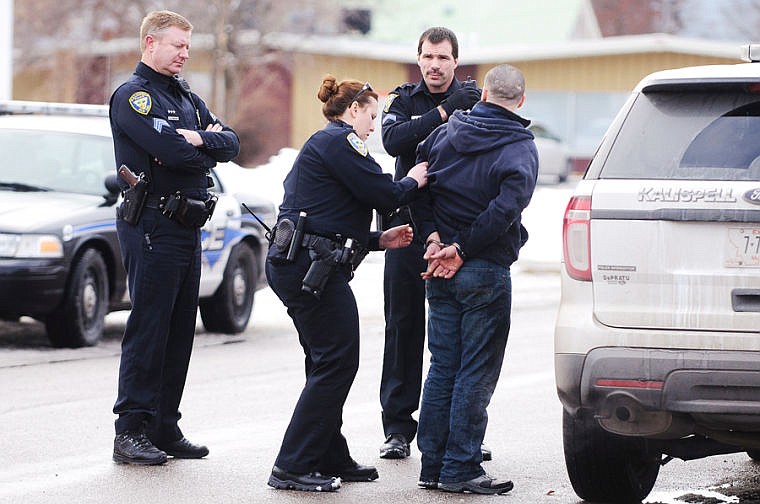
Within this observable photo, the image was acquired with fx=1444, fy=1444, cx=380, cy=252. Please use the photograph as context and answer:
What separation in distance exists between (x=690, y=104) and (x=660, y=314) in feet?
2.69

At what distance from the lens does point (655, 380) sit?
5.26 meters

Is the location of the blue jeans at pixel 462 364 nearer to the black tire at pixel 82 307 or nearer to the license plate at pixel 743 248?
the license plate at pixel 743 248

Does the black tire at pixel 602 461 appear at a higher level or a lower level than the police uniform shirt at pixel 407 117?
lower

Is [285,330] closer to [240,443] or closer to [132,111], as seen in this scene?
[240,443]

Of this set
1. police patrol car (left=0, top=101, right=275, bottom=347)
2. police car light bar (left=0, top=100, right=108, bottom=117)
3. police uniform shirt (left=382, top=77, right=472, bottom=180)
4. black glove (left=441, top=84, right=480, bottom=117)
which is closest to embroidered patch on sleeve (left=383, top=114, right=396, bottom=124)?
police uniform shirt (left=382, top=77, right=472, bottom=180)

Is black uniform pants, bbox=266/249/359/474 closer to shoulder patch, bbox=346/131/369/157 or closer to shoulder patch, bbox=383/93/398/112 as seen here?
shoulder patch, bbox=346/131/369/157

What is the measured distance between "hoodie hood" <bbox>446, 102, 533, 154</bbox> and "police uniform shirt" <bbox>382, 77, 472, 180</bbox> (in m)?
0.73

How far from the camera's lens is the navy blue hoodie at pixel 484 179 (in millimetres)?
6129

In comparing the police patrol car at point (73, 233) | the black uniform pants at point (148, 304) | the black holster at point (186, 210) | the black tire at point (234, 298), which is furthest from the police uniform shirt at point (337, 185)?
the black tire at point (234, 298)

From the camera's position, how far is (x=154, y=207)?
6.73m

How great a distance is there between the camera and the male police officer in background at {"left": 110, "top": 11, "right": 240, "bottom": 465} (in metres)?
6.66

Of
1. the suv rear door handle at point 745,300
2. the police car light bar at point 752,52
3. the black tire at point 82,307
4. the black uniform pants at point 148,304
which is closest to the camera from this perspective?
the suv rear door handle at point 745,300

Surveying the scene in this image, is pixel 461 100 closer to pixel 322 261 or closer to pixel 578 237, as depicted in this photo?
pixel 322 261

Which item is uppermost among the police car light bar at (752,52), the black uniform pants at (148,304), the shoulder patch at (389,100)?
the police car light bar at (752,52)
